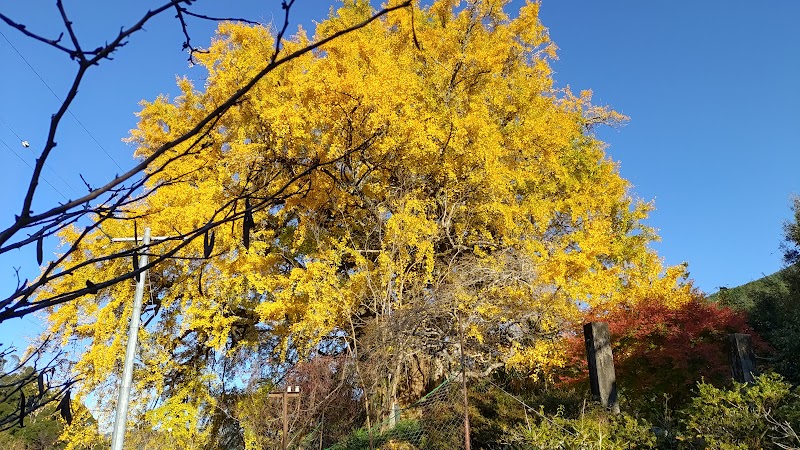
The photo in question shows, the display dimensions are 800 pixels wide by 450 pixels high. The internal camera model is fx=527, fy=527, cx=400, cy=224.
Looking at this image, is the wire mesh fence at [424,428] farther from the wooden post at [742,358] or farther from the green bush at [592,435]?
the wooden post at [742,358]

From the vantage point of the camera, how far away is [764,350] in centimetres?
1119

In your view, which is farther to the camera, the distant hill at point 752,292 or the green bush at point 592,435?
the distant hill at point 752,292

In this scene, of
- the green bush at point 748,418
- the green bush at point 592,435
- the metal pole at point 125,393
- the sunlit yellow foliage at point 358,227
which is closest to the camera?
the green bush at point 748,418

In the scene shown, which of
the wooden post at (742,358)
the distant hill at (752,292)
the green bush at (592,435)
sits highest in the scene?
the distant hill at (752,292)

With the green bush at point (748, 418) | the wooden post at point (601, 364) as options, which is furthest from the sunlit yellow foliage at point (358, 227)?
the green bush at point (748, 418)

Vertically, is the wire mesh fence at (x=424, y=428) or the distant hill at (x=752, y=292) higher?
the distant hill at (x=752, y=292)

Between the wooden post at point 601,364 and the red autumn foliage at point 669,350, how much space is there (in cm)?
365

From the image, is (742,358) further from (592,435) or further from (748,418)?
(592,435)

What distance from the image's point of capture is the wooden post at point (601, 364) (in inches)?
228

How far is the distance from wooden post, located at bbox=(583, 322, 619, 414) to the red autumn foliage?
144 inches

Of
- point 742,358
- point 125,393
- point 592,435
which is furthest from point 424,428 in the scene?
point 125,393

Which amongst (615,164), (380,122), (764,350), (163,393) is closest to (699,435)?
(380,122)

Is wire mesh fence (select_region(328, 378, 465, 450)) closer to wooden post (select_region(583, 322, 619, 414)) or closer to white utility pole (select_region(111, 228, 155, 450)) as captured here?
wooden post (select_region(583, 322, 619, 414))

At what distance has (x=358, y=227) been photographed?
12.5 meters
